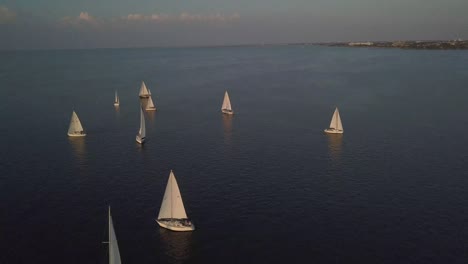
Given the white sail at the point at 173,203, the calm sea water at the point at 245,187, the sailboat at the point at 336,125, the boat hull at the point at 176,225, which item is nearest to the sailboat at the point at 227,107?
the calm sea water at the point at 245,187

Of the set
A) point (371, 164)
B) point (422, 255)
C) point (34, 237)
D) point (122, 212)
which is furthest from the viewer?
point (371, 164)

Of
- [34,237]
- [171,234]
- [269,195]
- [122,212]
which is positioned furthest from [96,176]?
[269,195]

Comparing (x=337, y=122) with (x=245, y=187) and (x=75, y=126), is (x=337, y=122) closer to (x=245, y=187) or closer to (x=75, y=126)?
(x=245, y=187)

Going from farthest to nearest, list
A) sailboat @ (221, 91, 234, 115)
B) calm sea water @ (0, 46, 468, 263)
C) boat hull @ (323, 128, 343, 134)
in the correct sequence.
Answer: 1. sailboat @ (221, 91, 234, 115)
2. boat hull @ (323, 128, 343, 134)
3. calm sea water @ (0, 46, 468, 263)

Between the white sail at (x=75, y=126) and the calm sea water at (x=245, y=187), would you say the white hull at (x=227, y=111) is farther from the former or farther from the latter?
the white sail at (x=75, y=126)

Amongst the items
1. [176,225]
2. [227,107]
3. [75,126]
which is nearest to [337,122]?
[227,107]

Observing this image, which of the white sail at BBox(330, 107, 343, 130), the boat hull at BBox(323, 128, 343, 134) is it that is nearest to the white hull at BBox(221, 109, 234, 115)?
Result: the boat hull at BBox(323, 128, 343, 134)

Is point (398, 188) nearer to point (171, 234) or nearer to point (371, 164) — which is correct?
point (371, 164)

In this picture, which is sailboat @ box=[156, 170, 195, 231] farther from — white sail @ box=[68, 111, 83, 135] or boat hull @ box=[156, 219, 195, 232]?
white sail @ box=[68, 111, 83, 135]
